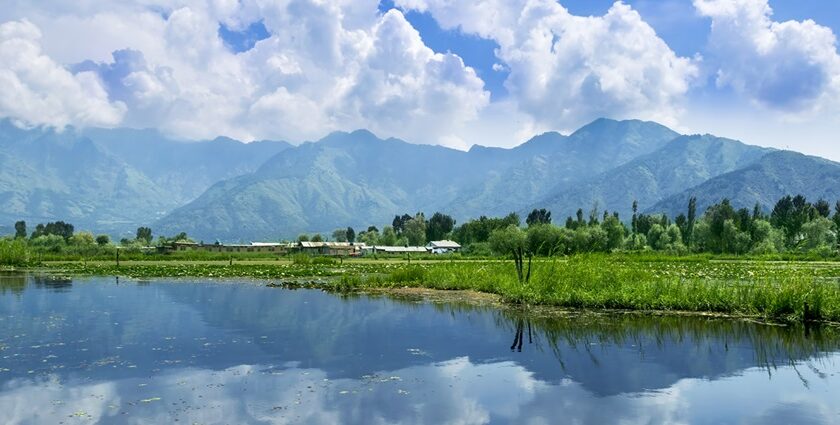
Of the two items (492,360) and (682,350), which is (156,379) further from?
(682,350)

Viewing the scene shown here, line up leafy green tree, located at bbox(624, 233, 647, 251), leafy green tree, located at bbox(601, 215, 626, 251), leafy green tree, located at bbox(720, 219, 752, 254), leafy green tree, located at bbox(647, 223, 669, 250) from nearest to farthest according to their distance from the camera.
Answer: leafy green tree, located at bbox(720, 219, 752, 254) < leafy green tree, located at bbox(601, 215, 626, 251) < leafy green tree, located at bbox(624, 233, 647, 251) < leafy green tree, located at bbox(647, 223, 669, 250)

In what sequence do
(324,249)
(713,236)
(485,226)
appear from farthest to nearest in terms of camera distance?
(485,226) → (324,249) → (713,236)

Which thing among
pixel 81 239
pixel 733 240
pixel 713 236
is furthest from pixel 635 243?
pixel 81 239

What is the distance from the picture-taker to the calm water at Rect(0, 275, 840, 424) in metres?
16.7

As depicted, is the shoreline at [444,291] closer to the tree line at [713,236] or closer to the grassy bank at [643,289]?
the grassy bank at [643,289]

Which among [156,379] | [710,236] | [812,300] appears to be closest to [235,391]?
[156,379]

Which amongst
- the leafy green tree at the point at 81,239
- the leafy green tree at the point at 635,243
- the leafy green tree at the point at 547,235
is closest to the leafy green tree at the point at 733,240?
the leafy green tree at the point at 635,243

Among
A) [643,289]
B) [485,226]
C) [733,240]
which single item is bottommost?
[643,289]

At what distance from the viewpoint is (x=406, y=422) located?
52.0ft

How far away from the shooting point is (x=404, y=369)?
21.5 meters

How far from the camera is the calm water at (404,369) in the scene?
1666cm

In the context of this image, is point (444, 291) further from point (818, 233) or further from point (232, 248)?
point (232, 248)

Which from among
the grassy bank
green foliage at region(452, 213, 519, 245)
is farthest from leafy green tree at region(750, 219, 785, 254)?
the grassy bank

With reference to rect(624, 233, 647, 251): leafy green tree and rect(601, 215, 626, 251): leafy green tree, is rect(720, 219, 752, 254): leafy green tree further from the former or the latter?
rect(601, 215, 626, 251): leafy green tree
